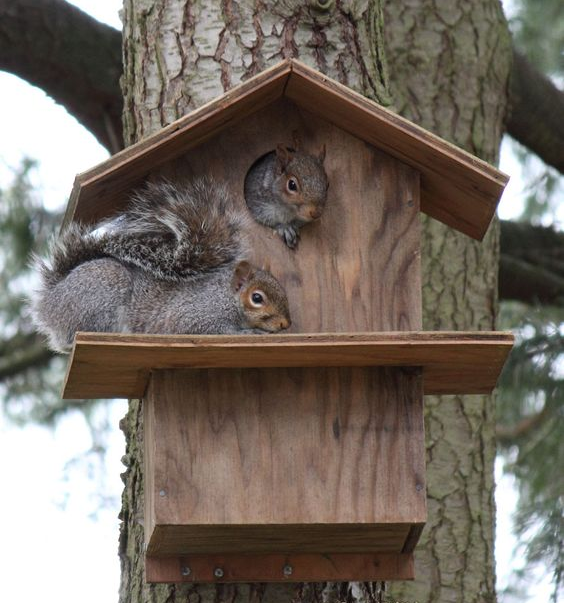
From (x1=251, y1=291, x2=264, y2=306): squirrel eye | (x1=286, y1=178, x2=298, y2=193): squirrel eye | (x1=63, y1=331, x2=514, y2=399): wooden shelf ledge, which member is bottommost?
(x1=63, y1=331, x2=514, y2=399): wooden shelf ledge

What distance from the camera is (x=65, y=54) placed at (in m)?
3.73

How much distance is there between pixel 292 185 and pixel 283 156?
85 mm

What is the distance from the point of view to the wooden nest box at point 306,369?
2195 millimetres

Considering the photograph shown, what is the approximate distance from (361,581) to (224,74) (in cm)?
111

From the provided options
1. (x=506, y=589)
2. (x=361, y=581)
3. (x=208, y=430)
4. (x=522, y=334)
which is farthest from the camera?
(x=506, y=589)

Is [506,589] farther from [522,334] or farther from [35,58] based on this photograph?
[35,58]

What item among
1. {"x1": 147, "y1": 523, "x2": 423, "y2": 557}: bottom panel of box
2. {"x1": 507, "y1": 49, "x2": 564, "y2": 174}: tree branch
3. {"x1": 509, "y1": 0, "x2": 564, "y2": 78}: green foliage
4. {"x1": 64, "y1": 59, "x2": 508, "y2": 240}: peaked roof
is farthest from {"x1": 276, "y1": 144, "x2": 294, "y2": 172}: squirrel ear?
{"x1": 509, "y1": 0, "x2": 564, "y2": 78}: green foliage

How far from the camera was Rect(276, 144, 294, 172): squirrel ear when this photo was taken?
2.51 metres

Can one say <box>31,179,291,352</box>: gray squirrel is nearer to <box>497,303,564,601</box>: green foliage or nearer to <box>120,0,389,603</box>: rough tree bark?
<box>120,0,389,603</box>: rough tree bark

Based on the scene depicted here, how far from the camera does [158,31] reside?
2.82m

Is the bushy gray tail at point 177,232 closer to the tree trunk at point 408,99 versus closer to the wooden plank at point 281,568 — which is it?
the tree trunk at point 408,99

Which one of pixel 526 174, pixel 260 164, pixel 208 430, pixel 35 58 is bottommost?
pixel 208 430

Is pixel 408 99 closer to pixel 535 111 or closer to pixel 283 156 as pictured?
pixel 535 111

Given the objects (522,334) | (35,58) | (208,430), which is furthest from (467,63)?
(208,430)
